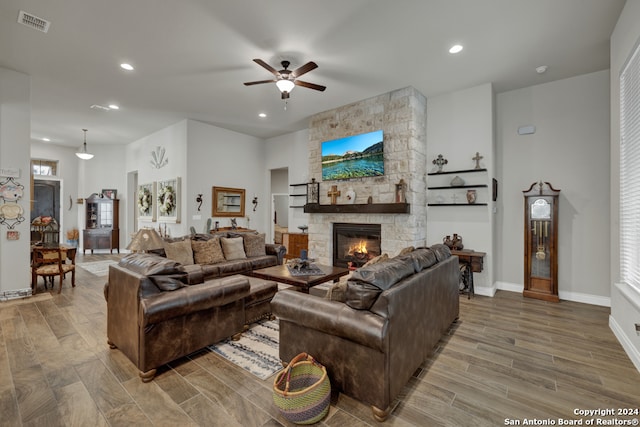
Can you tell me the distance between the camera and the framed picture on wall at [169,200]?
251 inches

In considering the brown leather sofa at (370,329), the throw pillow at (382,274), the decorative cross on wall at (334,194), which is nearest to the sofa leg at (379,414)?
the brown leather sofa at (370,329)

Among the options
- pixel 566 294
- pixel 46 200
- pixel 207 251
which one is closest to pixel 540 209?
pixel 566 294

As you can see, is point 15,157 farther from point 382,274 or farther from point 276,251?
point 382,274

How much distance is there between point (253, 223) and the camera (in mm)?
7758

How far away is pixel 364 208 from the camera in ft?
17.0

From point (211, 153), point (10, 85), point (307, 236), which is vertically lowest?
point (307, 236)

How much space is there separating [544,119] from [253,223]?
6481 millimetres

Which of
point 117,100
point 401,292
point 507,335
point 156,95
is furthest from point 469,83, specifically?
point 117,100

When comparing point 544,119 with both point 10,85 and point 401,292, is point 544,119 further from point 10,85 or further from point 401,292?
point 10,85

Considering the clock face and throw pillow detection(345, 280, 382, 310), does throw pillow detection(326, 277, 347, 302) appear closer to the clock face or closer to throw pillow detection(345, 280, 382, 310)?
throw pillow detection(345, 280, 382, 310)

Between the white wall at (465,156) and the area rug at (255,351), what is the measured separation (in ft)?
11.2

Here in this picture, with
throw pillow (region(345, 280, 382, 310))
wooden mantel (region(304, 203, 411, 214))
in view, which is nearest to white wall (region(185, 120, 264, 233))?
wooden mantel (region(304, 203, 411, 214))

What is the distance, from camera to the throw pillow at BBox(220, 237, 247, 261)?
4.80 metres

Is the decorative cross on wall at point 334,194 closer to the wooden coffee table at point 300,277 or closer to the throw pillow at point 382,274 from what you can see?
the wooden coffee table at point 300,277
